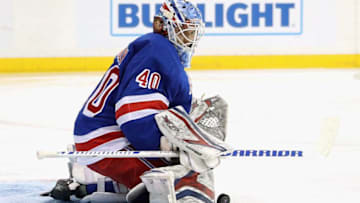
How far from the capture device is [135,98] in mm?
2008

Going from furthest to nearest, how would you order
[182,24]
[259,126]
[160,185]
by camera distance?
[259,126] < [182,24] < [160,185]

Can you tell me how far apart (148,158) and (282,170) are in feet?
2.89

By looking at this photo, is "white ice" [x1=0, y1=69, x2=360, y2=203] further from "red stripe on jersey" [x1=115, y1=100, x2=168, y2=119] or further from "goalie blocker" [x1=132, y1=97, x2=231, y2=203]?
"red stripe on jersey" [x1=115, y1=100, x2=168, y2=119]

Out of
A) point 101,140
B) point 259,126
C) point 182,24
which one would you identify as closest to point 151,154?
point 101,140

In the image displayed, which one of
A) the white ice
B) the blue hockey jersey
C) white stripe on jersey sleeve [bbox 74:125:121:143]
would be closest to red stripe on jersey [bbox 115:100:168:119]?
the blue hockey jersey

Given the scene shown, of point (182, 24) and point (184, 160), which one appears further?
point (182, 24)

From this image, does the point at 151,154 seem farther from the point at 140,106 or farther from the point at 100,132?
the point at 100,132

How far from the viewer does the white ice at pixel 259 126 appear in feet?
8.43

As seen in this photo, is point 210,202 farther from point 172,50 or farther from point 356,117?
point 356,117

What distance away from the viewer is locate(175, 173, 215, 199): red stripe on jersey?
6.57 ft

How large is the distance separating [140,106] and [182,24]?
288mm

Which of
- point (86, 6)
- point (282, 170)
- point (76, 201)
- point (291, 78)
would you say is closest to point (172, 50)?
point (76, 201)

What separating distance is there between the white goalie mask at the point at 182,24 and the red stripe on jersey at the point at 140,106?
213 millimetres

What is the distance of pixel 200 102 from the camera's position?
7.30ft
